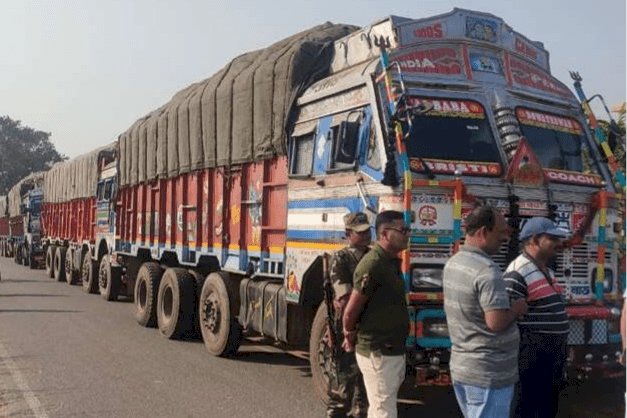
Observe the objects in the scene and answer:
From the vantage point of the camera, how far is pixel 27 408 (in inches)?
257

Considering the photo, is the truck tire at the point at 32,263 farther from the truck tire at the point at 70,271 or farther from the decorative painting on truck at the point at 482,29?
the decorative painting on truck at the point at 482,29

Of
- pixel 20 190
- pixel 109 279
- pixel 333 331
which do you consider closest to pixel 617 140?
pixel 333 331

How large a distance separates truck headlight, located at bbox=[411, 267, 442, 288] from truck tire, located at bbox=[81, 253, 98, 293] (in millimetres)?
12875

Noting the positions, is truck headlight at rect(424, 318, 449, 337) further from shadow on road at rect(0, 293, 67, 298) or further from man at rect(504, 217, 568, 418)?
shadow on road at rect(0, 293, 67, 298)

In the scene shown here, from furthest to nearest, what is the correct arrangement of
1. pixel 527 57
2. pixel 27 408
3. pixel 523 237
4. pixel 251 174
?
pixel 251 174 → pixel 527 57 → pixel 27 408 → pixel 523 237

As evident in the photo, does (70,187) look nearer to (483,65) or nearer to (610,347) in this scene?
(483,65)

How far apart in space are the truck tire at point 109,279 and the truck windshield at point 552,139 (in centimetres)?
1032

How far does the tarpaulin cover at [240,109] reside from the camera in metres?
7.67

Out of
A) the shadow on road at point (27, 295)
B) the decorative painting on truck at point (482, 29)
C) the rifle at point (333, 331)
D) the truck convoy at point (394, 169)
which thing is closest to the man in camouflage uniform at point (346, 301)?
the rifle at point (333, 331)

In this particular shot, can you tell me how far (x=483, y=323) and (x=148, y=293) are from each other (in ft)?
28.2

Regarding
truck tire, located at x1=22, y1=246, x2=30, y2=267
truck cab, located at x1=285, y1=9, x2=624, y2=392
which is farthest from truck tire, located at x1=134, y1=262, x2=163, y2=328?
truck tire, located at x1=22, y1=246, x2=30, y2=267

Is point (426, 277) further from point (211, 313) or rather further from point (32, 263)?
point (32, 263)

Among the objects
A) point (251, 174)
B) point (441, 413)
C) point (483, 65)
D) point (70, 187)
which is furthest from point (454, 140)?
point (70, 187)

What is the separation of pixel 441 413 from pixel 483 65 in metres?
3.13
